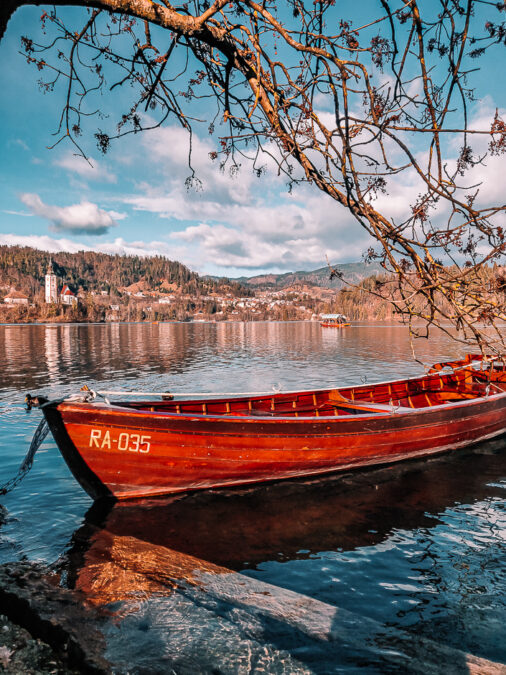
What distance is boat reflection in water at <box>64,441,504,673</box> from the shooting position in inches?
159

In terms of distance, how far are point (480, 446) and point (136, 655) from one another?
1267cm

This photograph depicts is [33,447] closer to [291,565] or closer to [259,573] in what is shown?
[259,573]

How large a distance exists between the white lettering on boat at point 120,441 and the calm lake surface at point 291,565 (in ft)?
4.40

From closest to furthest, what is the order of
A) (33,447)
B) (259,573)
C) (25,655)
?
(25,655), (259,573), (33,447)

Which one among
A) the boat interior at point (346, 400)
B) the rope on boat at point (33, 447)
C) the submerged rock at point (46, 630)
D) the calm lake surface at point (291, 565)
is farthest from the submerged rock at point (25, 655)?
the boat interior at point (346, 400)

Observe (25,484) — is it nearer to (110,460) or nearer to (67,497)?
(67,497)

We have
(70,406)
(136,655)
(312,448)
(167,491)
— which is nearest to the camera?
(136,655)

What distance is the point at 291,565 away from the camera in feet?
20.5

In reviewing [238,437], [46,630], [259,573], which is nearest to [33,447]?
[238,437]

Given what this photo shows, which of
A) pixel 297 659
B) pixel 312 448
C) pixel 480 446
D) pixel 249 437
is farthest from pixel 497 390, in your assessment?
pixel 297 659

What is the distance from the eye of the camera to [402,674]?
3.89m

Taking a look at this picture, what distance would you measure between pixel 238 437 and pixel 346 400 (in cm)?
458

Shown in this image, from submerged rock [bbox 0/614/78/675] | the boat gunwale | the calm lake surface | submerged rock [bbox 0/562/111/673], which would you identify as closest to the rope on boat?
the calm lake surface

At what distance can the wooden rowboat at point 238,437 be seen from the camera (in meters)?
7.70
